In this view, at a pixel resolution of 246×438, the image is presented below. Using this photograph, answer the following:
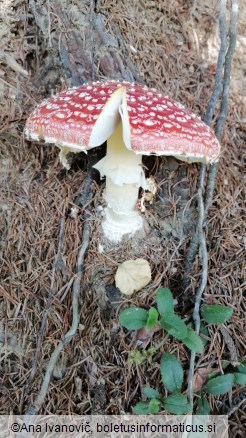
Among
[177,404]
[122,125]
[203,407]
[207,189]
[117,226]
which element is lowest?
[203,407]

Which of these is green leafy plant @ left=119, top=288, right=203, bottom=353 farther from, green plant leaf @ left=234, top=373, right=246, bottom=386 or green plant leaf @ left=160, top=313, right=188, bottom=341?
green plant leaf @ left=234, top=373, right=246, bottom=386

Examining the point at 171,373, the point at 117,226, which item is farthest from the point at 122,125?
the point at 171,373

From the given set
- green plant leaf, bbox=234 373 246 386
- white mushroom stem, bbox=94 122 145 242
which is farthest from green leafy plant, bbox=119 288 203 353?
white mushroom stem, bbox=94 122 145 242

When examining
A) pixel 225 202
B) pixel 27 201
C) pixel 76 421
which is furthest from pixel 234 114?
pixel 76 421

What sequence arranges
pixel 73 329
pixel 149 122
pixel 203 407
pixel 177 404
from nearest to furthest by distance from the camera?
pixel 149 122, pixel 177 404, pixel 203 407, pixel 73 329

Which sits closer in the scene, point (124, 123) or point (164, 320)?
point (124, 123)

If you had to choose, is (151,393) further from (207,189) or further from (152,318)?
(207,189)

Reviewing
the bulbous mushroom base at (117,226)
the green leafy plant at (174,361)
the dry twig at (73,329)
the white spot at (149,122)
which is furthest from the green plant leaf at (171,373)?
the white spot at (149,122)
